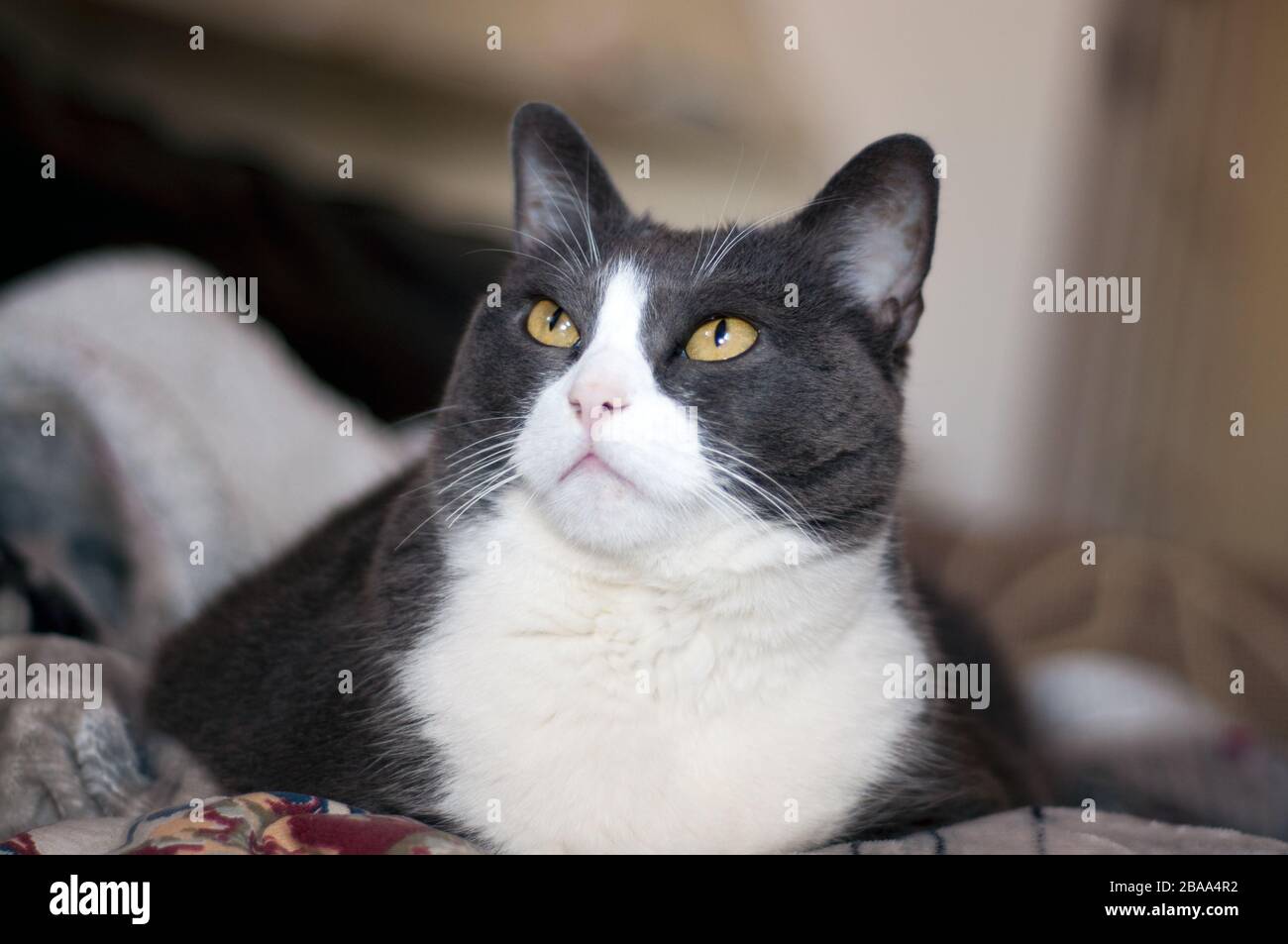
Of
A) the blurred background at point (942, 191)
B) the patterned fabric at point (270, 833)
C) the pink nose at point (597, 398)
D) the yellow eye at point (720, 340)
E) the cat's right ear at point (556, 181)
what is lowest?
the patterned fabric at point (270, 833)

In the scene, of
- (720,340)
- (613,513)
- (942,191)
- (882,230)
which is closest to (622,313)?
(720,340)

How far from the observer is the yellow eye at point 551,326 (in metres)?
1.19

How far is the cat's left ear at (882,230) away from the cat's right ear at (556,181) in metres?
0.27

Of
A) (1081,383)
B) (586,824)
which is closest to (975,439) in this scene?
(1081,383)

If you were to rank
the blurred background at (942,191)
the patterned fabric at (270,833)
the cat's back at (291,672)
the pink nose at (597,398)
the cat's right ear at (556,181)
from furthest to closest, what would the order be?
the blurred background at (942,191), the cat's right ear at (556,181), the cat's back at (291,672), the pink nose at (597,398), the patterned fabric at (270,833)

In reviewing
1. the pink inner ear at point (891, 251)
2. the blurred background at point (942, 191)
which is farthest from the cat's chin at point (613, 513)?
the blurred background at point (942, 191)

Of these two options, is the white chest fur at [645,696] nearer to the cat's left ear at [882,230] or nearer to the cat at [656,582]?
the cat at [656,582]

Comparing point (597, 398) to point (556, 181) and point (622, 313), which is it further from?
point (556, 181)

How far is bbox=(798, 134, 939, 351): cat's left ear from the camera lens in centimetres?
121

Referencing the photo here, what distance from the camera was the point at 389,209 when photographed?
3.15 m

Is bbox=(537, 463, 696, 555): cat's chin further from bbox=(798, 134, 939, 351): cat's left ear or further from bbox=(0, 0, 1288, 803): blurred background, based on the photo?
bbox=(0, 0, 1288, 803): blurred background

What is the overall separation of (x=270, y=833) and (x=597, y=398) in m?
0.48

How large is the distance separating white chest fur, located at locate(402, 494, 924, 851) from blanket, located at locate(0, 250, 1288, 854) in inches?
3.2

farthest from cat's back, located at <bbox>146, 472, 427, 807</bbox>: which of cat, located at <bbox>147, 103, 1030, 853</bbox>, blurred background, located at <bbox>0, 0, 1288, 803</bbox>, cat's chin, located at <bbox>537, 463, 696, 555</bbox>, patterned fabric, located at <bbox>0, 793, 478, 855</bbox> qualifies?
blurred background, located at <bbox>0, 0, 1288, 803</bbox>
